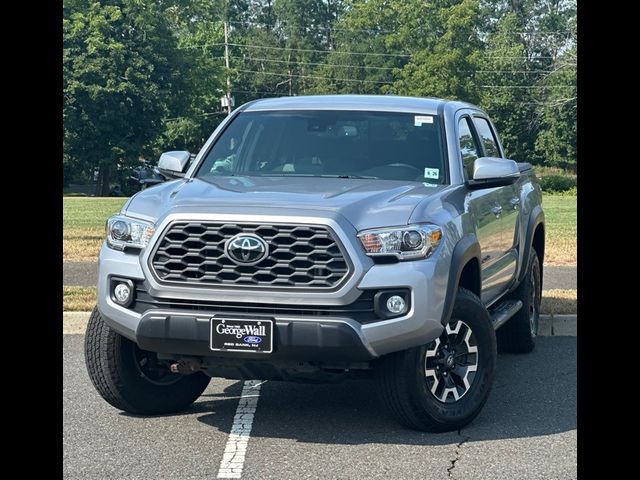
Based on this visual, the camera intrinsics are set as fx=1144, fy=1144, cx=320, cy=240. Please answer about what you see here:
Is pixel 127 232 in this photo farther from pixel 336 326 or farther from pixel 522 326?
pixel 522 326

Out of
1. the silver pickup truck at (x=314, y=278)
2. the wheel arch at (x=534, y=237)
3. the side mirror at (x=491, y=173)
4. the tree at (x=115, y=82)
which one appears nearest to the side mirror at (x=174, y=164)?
the silver pickup truck at (x=314, y=278)

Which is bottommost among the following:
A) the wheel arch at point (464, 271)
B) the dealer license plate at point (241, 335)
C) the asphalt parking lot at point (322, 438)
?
the asphalt parking lot at point (322, 438)

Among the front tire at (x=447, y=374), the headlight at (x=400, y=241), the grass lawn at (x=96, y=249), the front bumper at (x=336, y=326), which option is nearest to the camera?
the front bumper at (x=336, y=326)

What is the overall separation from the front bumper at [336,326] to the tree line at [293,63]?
60335mm

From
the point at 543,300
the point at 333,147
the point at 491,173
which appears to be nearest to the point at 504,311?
the point at 491,173

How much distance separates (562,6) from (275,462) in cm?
10305

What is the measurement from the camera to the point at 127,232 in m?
6.52

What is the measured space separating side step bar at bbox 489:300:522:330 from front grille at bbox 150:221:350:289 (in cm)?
197

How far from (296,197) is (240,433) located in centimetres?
139

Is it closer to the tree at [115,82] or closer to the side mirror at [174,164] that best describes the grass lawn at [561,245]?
the side mirror at [174,164]

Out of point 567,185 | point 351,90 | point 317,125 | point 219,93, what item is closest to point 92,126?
point 219,93

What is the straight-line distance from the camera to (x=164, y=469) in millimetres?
5793

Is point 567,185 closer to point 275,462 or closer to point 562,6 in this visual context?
point 562,6

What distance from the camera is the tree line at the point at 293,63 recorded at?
66.6m
